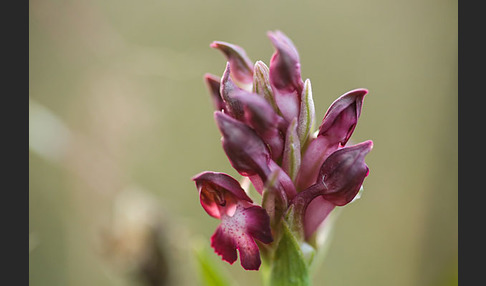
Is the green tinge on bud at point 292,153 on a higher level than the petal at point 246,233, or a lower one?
higher

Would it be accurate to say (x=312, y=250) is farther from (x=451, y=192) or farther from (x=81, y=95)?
(x=451, y=192)

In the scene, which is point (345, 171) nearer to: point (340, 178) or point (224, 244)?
point (340, 178)

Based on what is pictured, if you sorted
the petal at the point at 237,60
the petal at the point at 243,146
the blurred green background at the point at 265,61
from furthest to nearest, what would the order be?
the blurred green background at the point at 265,61, the petal at the point at 237,60, the petal at the point at 243,146

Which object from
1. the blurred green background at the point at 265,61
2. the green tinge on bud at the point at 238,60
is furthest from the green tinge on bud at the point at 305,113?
the blurred green background at the point at 265,61

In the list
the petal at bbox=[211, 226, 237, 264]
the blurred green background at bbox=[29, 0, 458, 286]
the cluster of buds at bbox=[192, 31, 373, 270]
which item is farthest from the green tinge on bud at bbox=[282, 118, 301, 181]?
the blurred green background at bbox=[29, 0, 458, 286]

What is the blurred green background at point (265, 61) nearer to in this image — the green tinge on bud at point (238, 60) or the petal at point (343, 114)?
the green tinge on bud at point (238, 60)

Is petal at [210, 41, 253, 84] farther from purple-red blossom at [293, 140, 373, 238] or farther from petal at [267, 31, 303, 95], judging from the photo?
purple-red blossom at [293, 140, 373, 238]

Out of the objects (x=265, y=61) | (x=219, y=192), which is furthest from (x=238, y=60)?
(x=265, y=61)

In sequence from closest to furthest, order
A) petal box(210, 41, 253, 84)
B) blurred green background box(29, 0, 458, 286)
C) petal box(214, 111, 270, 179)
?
1. petal box(214, 111, 270, 179)
2. petal box(210, 41, 253, 84)
3. blurred green background box(29, 0, 458, 286)
